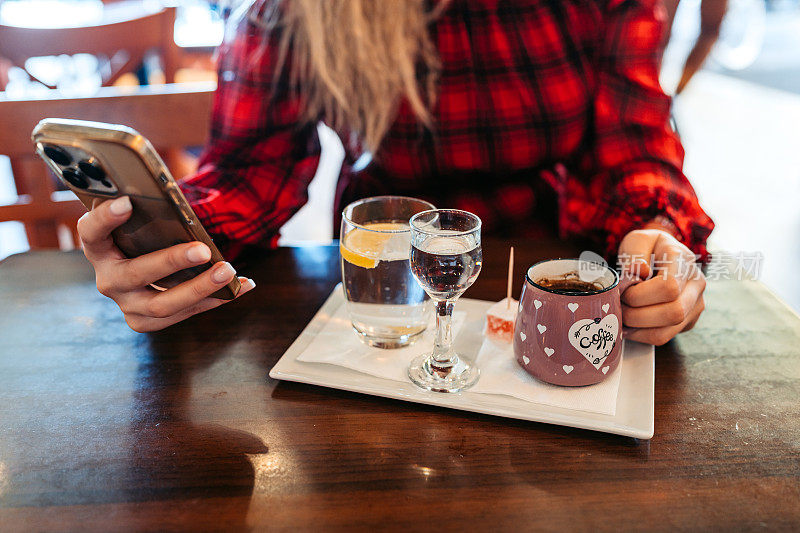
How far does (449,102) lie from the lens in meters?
1.00

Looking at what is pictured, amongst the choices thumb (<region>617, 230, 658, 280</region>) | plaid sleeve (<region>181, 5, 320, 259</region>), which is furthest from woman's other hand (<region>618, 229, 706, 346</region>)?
plaid sleeve (<region>181, 5, 320, 259</region>)

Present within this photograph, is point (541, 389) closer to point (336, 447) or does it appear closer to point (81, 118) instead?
point (336, 447)

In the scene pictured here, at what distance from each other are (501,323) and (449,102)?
17.7 inches

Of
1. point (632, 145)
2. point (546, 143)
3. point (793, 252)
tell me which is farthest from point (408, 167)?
point (793, 252)

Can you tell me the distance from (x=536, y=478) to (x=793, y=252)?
2.36 m

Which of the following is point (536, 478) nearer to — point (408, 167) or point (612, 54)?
point (408, 167)

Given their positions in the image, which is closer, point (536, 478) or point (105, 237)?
point (536, 478)

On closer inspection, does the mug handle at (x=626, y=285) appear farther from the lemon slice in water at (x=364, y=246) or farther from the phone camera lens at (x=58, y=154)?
the phone camera lens at (x=58, y=154)

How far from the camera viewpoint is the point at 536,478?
497 mm

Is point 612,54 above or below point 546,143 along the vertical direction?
above

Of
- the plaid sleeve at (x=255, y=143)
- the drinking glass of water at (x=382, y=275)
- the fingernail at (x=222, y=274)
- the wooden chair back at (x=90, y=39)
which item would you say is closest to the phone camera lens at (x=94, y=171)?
the fingernail at (x=222, y=274)

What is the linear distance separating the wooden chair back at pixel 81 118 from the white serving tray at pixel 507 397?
58cm

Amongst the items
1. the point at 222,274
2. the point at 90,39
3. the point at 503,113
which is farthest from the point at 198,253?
the point at 90,39

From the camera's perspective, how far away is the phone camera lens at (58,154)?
526mm
